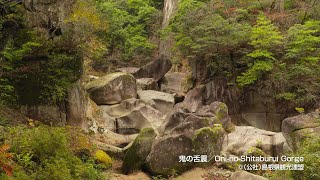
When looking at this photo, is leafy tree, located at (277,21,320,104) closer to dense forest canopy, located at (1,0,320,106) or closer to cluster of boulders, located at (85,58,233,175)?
dense forest canopy, located at (1,0,320,106)

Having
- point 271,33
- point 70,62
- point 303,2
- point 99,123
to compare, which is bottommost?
point 99,123

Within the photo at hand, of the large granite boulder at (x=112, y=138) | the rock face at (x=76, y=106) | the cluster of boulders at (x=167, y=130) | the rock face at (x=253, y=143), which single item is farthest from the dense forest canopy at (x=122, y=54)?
the large granite boulder at (x=112, y=138)

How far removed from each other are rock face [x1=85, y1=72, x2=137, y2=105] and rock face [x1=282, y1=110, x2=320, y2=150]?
10.3m

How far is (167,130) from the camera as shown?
13875 millimetres

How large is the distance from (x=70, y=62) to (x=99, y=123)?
5.05m

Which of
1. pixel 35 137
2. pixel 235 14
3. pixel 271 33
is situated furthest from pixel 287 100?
pixel 35 137

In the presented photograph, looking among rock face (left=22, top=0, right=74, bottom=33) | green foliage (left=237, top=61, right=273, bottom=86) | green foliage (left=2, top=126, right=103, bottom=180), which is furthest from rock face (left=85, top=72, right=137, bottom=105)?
green foliage (left=2, top=126, right=103, bottom=180)

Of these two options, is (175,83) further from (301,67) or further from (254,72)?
(301,67)

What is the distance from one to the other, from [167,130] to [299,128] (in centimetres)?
543

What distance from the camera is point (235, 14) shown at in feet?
65.7

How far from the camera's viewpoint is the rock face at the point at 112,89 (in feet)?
60.8

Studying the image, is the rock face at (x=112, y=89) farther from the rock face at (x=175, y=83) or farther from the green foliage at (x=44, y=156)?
the green foliage at (x=44, y=156)

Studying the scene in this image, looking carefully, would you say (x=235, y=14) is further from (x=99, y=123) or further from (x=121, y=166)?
(x=121, y=166)

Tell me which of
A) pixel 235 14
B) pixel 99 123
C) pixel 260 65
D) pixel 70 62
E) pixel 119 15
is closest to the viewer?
pixel 70 62
